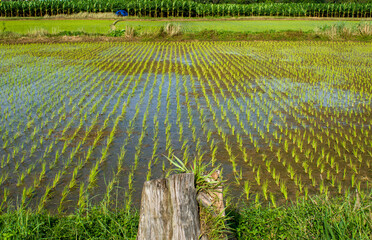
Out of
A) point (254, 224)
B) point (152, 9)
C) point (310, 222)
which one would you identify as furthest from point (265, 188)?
point (152, 9)

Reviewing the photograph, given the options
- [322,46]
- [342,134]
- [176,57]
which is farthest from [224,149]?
[322,46]

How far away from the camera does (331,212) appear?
8.67ft

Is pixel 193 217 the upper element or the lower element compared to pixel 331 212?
upper

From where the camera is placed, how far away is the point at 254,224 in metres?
2.85

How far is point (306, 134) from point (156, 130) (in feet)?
7.34

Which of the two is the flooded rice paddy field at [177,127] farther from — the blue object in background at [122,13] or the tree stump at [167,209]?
the blue object in background at [122,13]

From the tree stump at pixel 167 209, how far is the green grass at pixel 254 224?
1.78 ft

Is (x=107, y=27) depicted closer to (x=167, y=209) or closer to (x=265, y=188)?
(x=265, y=188)

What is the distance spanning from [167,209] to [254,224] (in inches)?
41.4

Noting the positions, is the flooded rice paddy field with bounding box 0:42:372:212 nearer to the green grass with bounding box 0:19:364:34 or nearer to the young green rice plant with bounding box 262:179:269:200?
the young green rice plant with bounding box 262:179:269:200

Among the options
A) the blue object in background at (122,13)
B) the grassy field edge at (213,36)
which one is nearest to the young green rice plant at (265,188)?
the grassy field edge at (213,36)

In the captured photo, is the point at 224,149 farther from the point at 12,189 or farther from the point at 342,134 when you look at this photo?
the point at 12,189

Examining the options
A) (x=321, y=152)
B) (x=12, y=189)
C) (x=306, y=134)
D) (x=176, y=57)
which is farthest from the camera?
(x=176, y=57)

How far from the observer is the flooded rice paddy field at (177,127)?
3.87 m
